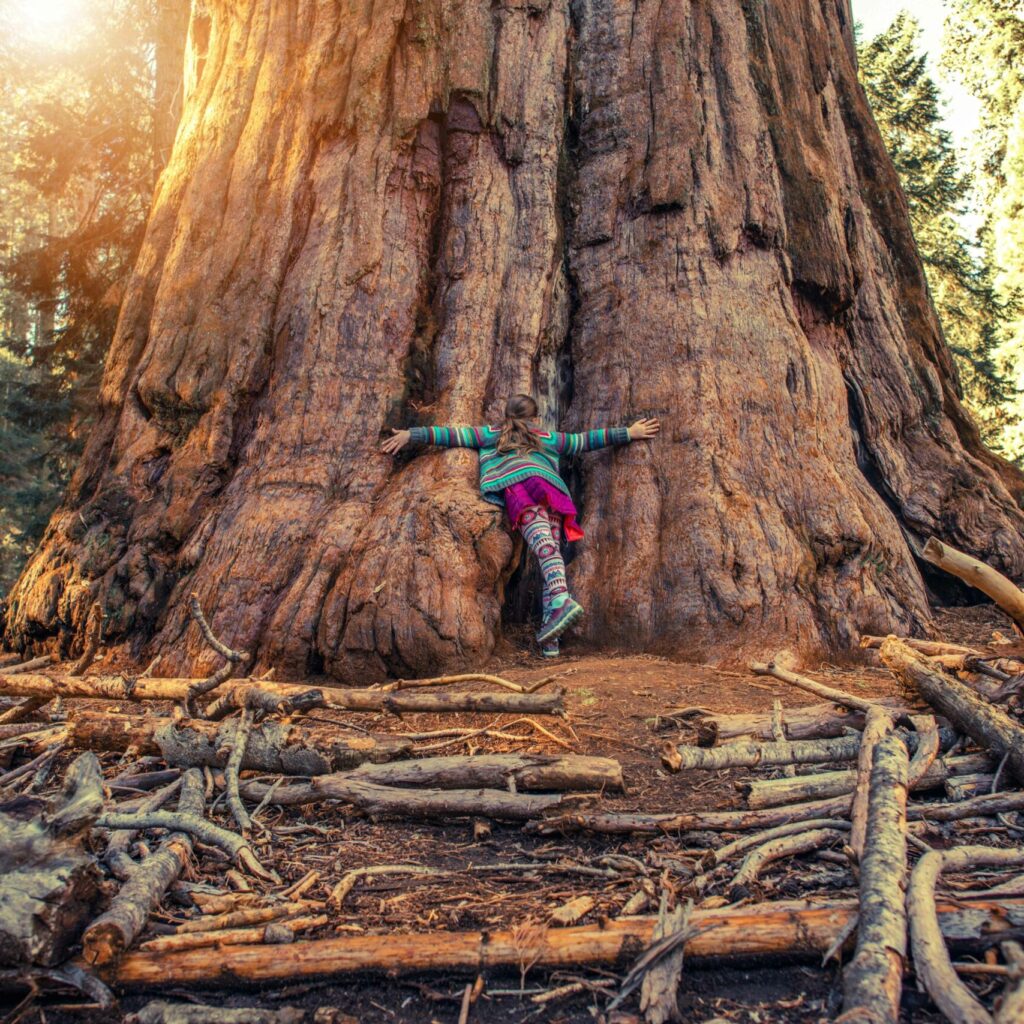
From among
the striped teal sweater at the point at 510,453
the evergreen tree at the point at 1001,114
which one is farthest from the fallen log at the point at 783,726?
the evergreen tree at the point at 1001,114

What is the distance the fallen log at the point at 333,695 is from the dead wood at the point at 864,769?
1.29m

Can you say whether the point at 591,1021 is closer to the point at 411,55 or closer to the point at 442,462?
the point at 442,462

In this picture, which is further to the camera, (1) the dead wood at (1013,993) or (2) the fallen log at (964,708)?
(2) the fallen log at (964,708)

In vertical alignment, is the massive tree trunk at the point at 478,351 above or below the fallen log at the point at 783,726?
above

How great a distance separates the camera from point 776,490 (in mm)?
5633

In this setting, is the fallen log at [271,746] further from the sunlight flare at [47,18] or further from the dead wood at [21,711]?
the sunlight flare at [47,18]

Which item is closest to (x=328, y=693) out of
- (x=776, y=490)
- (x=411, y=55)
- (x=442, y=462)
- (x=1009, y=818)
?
(x=442, y=462)

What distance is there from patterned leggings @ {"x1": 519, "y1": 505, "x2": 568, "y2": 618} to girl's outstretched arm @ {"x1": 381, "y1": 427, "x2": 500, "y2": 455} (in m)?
0.65

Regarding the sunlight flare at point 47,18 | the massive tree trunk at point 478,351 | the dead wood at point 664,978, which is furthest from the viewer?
the sunlight flare at point 47,18

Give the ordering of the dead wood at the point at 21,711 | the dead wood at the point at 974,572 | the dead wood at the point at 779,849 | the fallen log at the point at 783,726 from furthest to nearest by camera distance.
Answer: the dead wood at the point at 21,711 < the fallen log at the point at 783,726 < the dead wood at the point at 974,572 < the dead wood at the point at 779,849

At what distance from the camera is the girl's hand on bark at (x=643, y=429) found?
19.2 ft

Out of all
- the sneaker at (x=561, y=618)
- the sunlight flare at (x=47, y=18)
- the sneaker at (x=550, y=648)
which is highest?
the sunlight flare at (x=47, y=18)

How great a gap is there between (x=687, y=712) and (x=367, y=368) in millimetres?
3323

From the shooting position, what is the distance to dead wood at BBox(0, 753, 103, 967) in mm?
1925
